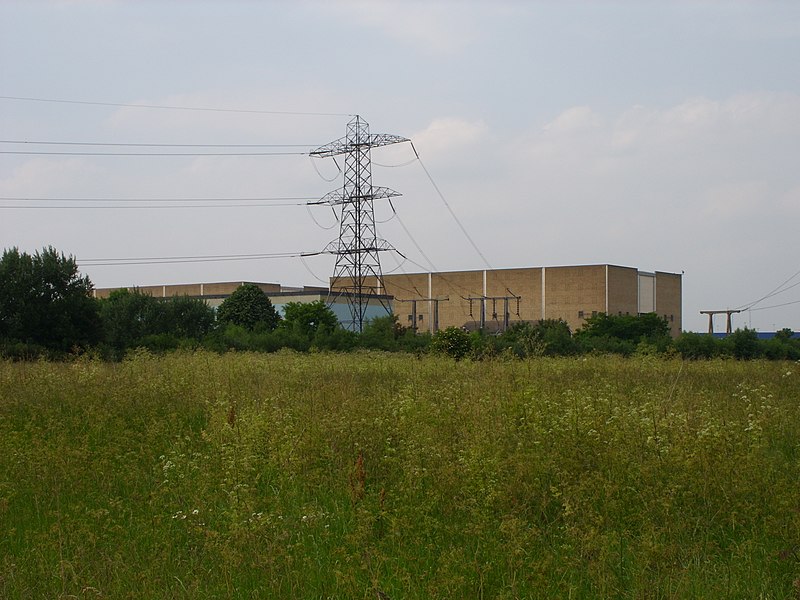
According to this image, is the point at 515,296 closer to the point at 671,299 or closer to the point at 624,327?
the point at 671,299

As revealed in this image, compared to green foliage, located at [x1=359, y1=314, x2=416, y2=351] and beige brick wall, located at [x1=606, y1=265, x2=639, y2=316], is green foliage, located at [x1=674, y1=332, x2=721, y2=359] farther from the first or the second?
beige brick wall, located at [x1=606, y1=265, x2=639, y2=316]

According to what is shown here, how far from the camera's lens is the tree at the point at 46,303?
31.9 metres

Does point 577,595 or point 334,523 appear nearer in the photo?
point 577,595

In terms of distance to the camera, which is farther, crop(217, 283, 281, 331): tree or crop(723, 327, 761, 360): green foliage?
crop(217, 283, 281, 331): tree

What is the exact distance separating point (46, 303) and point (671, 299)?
56.6 metres

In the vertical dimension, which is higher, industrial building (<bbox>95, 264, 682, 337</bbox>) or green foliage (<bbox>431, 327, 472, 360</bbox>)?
industrial building (<bbox>95, 264, 682, 337</bbox>)

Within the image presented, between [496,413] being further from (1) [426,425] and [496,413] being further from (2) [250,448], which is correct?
(2) [250,448]

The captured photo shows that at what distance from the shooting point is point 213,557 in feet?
16.4

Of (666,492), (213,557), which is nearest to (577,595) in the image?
(666,492)

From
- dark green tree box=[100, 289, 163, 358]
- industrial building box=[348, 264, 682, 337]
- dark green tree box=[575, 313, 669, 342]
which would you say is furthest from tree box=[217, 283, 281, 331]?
dark green tree box=[575, 313, 669, 342]

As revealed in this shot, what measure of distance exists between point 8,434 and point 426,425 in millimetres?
4225

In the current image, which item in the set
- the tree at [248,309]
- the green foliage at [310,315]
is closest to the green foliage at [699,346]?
the green foliage at [310,315]

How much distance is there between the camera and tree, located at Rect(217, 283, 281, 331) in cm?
5897

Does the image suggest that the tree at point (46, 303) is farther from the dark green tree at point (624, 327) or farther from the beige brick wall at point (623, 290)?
the beige brick wall at point (623, 290)
